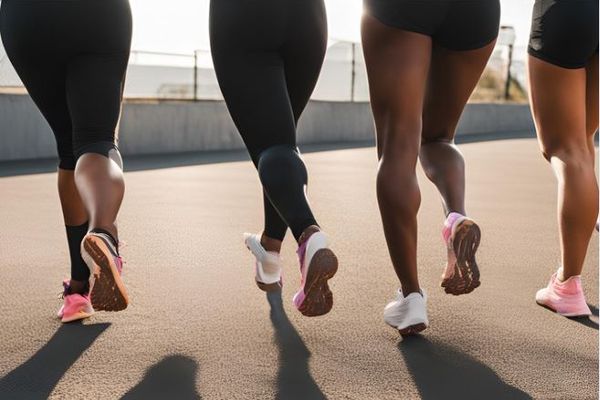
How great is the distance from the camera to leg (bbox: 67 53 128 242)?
2939 millimetres

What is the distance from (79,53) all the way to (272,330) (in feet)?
4.19

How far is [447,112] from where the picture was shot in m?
3.27

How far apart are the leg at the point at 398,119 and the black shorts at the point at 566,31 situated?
72 centimetres

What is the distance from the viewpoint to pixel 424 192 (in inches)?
328

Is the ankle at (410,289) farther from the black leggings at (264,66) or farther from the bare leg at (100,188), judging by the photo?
the bare leg at (100,188)

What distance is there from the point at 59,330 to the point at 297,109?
1.26 metres

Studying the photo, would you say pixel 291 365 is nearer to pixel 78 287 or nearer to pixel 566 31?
pixel 78 287

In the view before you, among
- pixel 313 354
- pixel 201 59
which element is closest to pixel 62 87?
pixel 313 354

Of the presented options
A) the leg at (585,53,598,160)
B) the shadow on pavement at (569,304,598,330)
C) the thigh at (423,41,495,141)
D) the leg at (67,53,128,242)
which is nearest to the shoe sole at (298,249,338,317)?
the leg at (67,53,128,242)

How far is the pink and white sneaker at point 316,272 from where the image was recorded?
254 cm

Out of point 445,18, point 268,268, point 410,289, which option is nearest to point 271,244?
point 268,268

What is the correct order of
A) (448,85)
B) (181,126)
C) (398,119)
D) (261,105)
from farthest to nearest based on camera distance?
(181,126)
(448,85)
(398,119)
(261,105)

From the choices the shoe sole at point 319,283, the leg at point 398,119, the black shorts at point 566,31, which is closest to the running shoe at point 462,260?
the leg at point 398,119

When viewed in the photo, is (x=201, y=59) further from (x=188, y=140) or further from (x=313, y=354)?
(x=313, y=354)
